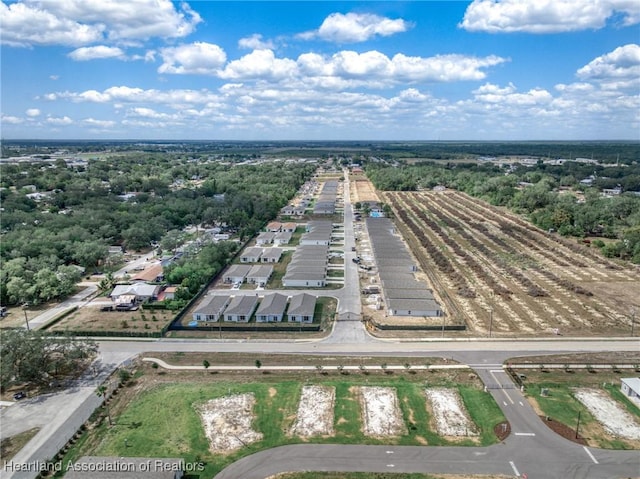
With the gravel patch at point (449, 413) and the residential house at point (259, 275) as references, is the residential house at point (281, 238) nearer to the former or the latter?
the residential house at point (259, 275)

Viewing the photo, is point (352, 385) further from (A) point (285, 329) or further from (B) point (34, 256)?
(B) point (34, 256)

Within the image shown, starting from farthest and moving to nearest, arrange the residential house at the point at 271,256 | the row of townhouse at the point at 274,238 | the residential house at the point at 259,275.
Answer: the row of townhouse at the point at 274,238, the residential house at the point at 271,256, the residential house at the point at 259,275

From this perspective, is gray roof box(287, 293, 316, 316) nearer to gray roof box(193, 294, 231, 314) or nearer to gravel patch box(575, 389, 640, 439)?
gray roof box(193, 294, 231, 314)

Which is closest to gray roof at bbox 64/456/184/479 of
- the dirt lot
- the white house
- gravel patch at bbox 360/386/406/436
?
gravel patch at bbox 360/386/406/436

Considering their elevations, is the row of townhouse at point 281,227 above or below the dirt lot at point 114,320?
above

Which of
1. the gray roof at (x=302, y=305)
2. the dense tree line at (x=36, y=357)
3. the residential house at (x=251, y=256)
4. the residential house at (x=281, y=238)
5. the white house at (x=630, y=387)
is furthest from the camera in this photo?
the residential house at (x=281, y=238)

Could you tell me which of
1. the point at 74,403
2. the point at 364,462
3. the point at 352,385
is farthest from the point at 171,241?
the point at 364,462

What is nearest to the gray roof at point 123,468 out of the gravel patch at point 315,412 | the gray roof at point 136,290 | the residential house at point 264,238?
the gravel patch at point 315,412
